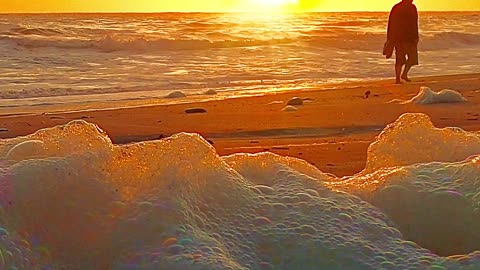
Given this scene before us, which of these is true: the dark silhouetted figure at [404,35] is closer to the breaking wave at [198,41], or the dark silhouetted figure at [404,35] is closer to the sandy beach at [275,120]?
the sandy beach at [275,120]

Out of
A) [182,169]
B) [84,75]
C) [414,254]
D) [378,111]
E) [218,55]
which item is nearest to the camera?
[414,254]

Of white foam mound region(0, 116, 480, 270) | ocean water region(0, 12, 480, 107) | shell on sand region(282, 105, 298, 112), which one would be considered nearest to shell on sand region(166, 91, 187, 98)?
ocean water region(0, 12, 480, 107)

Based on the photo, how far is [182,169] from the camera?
146 cm

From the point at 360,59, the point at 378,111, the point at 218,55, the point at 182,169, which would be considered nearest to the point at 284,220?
the point at 182,169

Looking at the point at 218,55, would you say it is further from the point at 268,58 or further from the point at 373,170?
the point at 373,170

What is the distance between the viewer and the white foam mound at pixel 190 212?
1.24m

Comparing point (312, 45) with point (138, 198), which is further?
point (312, 45)

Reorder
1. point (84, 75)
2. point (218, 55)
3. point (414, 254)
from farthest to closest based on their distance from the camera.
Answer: point (218, 55), point (84, 75), point (414, 254)

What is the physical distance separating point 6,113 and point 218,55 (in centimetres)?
1223

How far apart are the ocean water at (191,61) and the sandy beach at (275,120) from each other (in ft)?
7.36

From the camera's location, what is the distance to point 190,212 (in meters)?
1.33

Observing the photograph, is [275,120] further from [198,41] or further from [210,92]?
[198,41]

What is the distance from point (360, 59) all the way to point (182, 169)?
56.7 ft

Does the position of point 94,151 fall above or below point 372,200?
above
